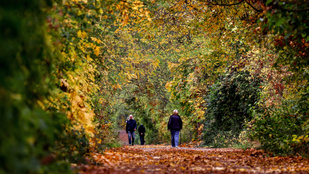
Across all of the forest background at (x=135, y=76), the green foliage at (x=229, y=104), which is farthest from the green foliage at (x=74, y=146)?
Answer: the green foliage at (x=229, y=104)

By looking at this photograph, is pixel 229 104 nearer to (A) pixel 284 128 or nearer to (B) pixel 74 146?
(A) pixel 284 128

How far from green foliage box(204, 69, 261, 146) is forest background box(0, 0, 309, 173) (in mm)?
65

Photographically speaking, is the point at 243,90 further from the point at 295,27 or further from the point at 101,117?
the point at 295,27

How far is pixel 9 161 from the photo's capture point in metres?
2.21

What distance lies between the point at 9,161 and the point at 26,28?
3.39 ft

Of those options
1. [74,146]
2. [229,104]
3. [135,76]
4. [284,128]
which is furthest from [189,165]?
[229,104]

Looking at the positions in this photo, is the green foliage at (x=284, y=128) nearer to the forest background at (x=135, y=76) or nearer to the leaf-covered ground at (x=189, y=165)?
the forest background at (x=135, y=76)

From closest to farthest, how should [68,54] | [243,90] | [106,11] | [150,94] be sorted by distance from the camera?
1. [68,54]
2. [106,11]
3. [243,90]
4. [150,94]

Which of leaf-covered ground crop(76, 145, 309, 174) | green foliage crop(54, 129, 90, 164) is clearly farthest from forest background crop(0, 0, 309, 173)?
leaf-covered ground crop(76, 145, 309, 174)

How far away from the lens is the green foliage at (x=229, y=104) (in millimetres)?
18562

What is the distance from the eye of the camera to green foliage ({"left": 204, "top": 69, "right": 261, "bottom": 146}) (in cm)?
1856

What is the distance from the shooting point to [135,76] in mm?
15953

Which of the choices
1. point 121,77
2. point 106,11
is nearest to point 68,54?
point 106,11

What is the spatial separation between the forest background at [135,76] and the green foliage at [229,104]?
6 centimetres
